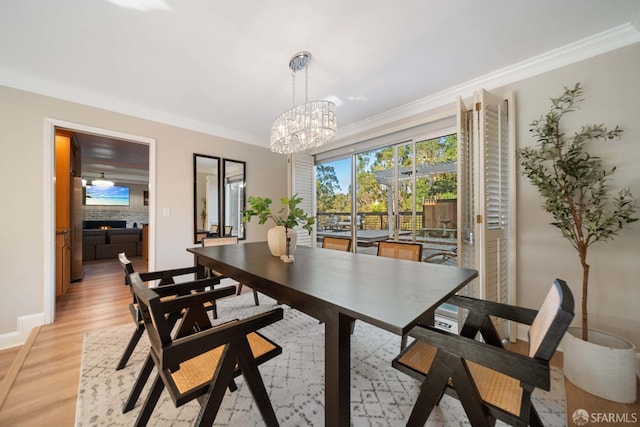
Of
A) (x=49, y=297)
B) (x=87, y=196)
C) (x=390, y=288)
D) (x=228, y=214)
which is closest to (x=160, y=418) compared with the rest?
(x=390, y=288)

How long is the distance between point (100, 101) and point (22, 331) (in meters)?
2.48

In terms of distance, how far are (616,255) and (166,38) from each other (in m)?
3.79

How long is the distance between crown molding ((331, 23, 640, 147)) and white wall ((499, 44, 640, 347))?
58 mm

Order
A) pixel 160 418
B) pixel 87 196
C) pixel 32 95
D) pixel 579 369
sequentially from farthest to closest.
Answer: pixel 87 196 < pixel 32 95 < pixel 579 369 < pixel 160 418

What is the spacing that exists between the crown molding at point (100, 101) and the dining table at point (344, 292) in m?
2.48

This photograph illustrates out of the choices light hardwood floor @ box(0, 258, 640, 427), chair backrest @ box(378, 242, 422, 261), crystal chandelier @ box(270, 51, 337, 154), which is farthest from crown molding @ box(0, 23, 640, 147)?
light hardwood floor @ box(0, 258, 640, 427)

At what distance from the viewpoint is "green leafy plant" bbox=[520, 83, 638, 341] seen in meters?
1.67

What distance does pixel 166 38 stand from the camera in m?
1.81

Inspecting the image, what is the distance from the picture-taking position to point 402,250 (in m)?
2.18

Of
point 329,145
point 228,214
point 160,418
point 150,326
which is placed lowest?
point 160,418

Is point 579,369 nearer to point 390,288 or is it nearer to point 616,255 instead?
point 616,255

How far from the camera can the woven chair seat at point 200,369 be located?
3.39ft
